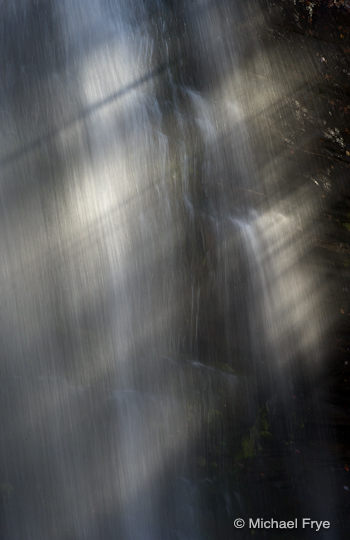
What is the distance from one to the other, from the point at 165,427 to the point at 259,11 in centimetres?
530

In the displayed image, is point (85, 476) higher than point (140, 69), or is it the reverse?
point (140, 69)

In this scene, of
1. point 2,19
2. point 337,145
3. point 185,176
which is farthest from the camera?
point 337,145

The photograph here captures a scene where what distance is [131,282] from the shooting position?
3986mm

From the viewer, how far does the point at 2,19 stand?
12.3 feet

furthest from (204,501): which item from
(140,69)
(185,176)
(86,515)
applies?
(140,69)

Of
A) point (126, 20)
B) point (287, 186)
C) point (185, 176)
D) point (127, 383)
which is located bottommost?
point (127, 383)

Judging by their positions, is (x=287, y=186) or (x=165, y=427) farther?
(x=287, y=186)

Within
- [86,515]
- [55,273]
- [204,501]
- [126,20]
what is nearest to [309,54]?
[126,20]

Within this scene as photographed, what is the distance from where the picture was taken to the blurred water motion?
3404 mm

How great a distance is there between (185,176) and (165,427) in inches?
83.3

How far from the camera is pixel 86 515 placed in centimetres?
350

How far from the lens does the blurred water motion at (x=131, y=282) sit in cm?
340

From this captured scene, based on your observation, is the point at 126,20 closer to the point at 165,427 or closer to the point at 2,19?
the point at 2,19

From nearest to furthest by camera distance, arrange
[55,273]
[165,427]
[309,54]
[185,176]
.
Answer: [55,273] → [165,427] → [185,176] → [309,54]
